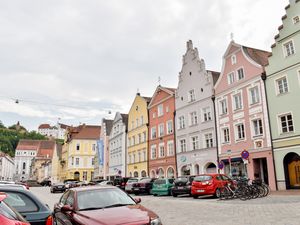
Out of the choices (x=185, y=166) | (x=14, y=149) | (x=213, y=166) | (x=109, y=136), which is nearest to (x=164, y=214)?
(x=213, y=166)

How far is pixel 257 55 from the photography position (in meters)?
31.7

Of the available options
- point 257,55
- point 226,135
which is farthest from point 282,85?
point 226,135

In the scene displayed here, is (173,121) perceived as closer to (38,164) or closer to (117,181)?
(117,181)

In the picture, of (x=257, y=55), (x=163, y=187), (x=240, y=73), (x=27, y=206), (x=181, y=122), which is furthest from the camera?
(x=181, y=122)

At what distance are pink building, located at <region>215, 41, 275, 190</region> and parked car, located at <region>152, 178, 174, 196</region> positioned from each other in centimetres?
514

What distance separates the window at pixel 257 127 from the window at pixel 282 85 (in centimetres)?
313

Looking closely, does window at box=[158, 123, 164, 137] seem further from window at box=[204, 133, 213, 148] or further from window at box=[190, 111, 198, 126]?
window at box=[204, 133, 213, 148]

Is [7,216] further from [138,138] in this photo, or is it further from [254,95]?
[138,138]

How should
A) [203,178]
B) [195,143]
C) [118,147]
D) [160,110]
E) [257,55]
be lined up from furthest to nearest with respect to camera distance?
[118,147] < [160,110] < [195,143] < [257,55] < [203,178]

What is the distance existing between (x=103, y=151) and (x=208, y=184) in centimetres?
4853

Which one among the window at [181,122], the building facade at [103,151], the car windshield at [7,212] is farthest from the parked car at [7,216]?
the building facade at [103,151]

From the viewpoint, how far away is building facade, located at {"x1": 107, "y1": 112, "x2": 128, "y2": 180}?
5581 cm

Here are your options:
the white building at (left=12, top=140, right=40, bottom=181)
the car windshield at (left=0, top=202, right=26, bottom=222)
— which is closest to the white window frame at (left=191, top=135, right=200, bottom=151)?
the car windshield at (left=0, top=202, right=26, bottom=222)

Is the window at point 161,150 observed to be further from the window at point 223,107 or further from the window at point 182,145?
the window at point 223,107
